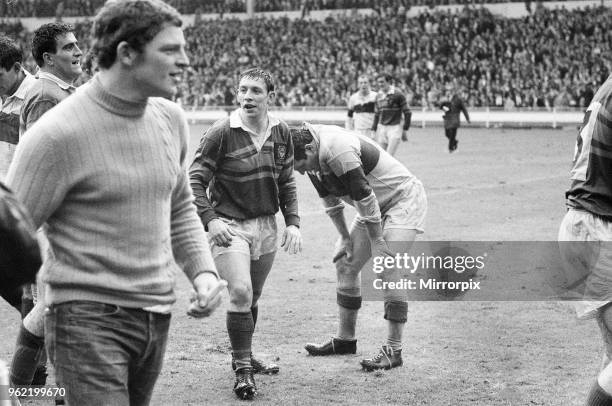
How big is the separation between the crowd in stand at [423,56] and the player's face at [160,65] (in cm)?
3195

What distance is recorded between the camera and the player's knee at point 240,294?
5617 mm

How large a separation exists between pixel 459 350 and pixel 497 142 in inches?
845

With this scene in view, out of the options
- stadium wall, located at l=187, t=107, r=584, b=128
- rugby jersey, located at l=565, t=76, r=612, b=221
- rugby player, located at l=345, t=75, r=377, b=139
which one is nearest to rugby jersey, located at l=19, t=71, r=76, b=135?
rugby jersey, located at l=565, t=76, r=612, b=221

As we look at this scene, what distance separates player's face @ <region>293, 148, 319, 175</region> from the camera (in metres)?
6.14

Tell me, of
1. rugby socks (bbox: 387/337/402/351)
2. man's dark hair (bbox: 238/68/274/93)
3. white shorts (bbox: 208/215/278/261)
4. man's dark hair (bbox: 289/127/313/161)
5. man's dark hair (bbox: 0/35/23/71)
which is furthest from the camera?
rugby socks (bbox: 387/337/402/351)

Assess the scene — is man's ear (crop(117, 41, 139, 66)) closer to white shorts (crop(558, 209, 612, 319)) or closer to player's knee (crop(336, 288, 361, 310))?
white shorts (crop(558, 209, 612, 319))

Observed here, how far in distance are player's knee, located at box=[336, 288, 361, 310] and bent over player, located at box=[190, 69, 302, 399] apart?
0.93 metres

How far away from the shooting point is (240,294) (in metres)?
5.64

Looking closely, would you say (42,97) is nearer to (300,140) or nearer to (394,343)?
(300,140)

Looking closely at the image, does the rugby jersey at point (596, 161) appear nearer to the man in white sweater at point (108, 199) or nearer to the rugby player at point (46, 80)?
the man in white sweater at point (108, 199)

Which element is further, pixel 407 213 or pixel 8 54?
pixel 407 213

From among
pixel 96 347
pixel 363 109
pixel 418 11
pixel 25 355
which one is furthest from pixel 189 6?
pixel 96 347

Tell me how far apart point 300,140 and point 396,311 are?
1.37m

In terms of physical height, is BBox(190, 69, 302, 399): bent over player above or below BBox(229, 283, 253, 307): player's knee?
above
